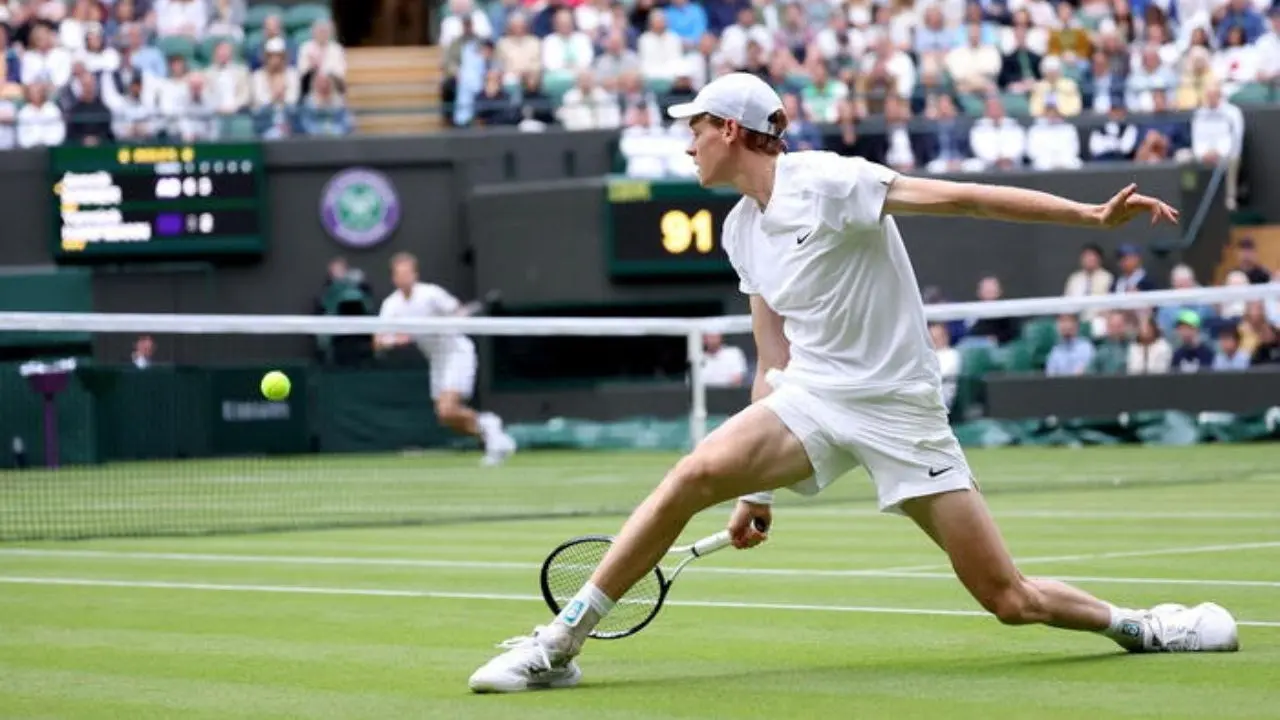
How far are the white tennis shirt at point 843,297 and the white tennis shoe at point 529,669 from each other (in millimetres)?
1094

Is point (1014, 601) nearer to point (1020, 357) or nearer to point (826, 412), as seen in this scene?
point (826, 412)

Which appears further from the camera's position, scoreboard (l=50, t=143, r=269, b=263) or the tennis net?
scoreboard (l=50, t=143, r=269, b=263)

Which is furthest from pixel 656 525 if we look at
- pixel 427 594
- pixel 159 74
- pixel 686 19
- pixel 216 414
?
pixel 159 74

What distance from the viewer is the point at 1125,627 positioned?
7.61 m

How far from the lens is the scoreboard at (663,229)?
85.9 feet

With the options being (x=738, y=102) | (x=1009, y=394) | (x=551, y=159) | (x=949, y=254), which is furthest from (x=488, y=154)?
(x=738, y=102)

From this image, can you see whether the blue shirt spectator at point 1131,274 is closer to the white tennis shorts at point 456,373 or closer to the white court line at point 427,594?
the white tennis shorts at point 456,373

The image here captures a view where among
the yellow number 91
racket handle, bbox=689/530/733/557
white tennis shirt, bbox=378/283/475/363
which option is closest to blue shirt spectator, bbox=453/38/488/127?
the yellow number 91

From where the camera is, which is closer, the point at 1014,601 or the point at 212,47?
the point at 1014,601

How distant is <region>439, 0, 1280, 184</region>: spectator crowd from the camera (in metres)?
26.8

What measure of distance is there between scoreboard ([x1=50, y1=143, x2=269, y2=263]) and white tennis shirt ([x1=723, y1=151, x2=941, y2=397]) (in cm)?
2091

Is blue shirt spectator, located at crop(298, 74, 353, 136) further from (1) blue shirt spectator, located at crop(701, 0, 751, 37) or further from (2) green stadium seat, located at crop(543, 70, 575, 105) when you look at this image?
(1) blue shirt spectator, located at crop(701, 0, 751, 37)

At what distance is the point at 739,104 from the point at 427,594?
13.0 ft

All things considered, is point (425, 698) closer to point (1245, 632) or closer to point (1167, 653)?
point (1167, 653)
